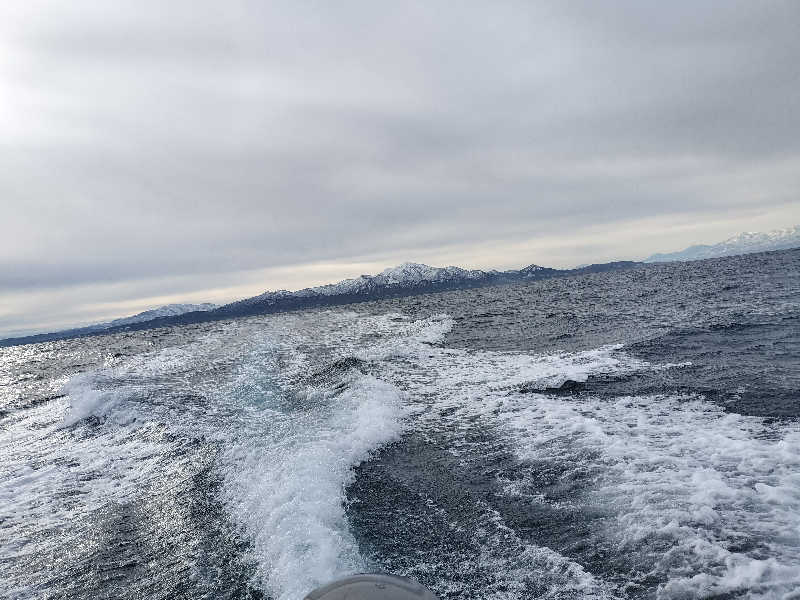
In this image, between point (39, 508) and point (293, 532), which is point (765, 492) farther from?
point (39, 508)

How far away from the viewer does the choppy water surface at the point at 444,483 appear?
5227 millimetres

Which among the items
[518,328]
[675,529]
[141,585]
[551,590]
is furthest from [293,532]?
[518,328]

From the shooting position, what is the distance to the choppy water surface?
5.23 m

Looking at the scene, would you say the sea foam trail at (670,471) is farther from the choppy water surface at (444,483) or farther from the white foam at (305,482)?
the white foam at (305,482)

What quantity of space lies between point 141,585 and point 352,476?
148 inches

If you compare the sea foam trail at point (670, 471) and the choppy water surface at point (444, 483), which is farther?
the choppy water surface at point (444, 483)

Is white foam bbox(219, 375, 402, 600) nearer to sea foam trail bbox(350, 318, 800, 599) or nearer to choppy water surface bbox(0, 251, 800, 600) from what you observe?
choppy water surface bbox(0, 251, 800, 600)

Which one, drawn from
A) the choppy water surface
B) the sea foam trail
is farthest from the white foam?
the sea foam trail

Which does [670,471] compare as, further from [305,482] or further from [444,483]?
A: [305,482]

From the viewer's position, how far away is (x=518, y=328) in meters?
28.8

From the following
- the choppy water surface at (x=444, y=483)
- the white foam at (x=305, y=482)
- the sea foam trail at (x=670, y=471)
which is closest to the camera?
the sea foam trail at (x=670, y=471)

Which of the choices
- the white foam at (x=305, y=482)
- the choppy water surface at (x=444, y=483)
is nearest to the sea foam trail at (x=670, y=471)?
the choppy water surface at (x=444, y=483)

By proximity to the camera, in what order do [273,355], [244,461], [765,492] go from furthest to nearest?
[273,355], [244,461], [765,492]

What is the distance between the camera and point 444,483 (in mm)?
7785
